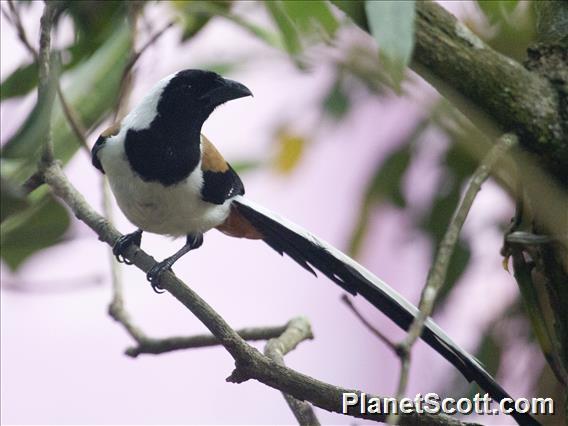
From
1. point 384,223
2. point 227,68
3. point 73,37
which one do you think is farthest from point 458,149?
point 73,37

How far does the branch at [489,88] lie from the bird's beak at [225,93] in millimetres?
537

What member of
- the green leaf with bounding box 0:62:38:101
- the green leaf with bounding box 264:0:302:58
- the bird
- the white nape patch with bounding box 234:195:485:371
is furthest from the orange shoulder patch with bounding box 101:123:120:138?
the green leaf with bounding box 264:0:302:58

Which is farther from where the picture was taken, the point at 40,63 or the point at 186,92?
the point at 186,92

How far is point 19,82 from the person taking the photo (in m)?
1.94

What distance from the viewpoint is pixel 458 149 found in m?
2.29

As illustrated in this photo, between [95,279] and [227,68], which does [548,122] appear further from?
[227,68]

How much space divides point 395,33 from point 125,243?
0.82 metres

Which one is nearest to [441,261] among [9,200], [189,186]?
[9,200]

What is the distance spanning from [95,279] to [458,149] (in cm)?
94

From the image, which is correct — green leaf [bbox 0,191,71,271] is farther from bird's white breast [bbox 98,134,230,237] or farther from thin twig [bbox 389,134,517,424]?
thin twig [bbox 389,134,517,424]

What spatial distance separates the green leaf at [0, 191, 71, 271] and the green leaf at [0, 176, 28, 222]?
510 millimetres

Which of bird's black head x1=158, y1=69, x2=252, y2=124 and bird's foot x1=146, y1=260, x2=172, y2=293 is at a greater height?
bird's black head x1=158, y1=69, x2=252, y2=124

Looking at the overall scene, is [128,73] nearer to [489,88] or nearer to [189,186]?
[189,186]

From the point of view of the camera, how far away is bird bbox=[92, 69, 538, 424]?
1805mm
